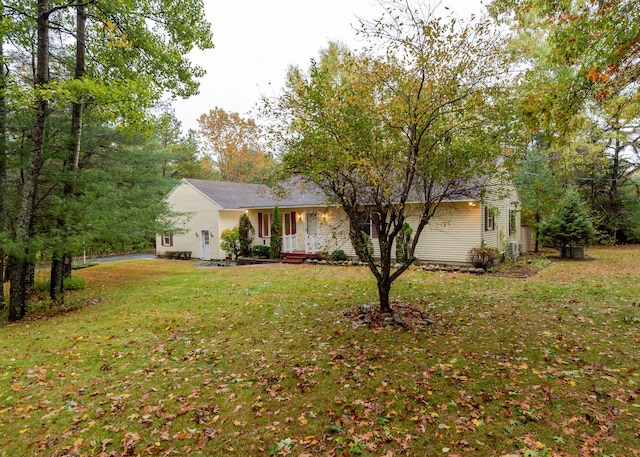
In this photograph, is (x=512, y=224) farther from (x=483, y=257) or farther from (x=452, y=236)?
(x=483, y=257)

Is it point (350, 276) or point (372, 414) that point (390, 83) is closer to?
point (372, 414)

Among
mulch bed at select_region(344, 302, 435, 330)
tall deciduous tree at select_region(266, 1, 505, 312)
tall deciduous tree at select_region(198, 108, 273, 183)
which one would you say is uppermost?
tall deciduous tree at select_region(198, 108, 273, 183)

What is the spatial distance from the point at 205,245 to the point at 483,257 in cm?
1521

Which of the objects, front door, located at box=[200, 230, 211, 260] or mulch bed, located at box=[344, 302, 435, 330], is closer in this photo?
mulch bed, located at box=[344, 302, 435, 330]

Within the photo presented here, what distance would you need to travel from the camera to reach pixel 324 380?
14.9 feet

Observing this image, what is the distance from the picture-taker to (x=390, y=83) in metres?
5.86

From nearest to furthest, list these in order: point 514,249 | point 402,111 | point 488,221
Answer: point 402,111
point 488,221
point 514,249

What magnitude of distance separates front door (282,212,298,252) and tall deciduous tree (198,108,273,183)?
567 inches

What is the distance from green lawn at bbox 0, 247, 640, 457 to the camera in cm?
336

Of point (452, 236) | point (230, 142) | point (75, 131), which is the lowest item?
point (452, 236)

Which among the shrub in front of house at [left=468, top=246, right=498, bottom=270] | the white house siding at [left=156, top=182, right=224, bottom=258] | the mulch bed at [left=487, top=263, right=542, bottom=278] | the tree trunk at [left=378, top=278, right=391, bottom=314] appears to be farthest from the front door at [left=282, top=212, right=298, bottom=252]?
the tree trunk at [left=378, top=278, right=391, bottom=314]

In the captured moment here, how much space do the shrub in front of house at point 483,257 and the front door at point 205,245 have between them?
14.4 metres

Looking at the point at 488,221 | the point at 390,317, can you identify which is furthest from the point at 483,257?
the point at 390,317

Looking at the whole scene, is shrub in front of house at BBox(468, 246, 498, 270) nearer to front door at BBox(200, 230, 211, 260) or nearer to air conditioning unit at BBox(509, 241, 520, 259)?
air conditioning unit at BBox(509, 241, 520, 259)
